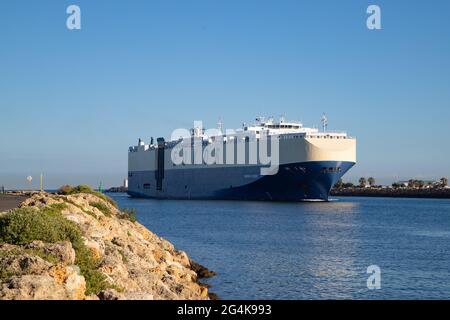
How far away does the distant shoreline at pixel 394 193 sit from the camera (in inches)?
4197

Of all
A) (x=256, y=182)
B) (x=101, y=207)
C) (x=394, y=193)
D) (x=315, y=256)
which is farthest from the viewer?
(x=394, y=193)

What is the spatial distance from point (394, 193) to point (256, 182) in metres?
60.3

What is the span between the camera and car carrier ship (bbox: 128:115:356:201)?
5462cm

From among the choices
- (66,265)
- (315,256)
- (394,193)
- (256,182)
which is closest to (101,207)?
(315,256)

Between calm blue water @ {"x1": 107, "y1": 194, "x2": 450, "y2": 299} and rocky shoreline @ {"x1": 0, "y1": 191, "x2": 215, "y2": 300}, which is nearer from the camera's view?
rocky shoreline @ {"x1": 0, "y1": 191, "x2": 215, "y2": 300}

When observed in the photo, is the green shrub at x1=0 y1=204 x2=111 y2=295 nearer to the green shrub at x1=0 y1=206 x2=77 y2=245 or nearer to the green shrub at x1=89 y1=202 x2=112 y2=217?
the green shrub at x1=0 y1=206 x2=77 y2=245

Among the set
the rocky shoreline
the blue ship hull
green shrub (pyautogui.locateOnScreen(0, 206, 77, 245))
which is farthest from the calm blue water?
the blue ship hull

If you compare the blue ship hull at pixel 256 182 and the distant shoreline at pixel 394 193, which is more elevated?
the blue ship hull at pixel 256 182

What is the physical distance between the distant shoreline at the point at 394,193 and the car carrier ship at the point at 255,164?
47.6 m

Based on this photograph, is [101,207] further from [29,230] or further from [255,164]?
[255,164]

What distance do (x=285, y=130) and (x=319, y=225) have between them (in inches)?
1348

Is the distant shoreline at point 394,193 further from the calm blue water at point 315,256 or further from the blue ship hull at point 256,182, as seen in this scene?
the calm blue water at point 315,256

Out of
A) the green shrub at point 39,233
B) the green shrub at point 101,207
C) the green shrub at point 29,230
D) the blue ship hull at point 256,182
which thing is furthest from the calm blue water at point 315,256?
the blue ship hull at point 256,182

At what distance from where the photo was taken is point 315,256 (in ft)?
67.5
